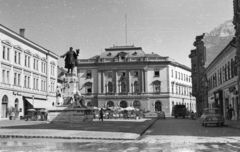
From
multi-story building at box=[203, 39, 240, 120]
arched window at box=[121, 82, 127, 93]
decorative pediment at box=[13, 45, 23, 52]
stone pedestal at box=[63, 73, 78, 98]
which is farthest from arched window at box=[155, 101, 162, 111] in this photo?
stone pedestal at box=[63, 73, 78, 98]

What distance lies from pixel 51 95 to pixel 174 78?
3897 cm

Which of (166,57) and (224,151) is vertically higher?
(166,57)

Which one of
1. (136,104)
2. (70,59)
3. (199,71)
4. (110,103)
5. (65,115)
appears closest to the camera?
(65,115)

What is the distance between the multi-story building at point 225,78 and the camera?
37300 mm

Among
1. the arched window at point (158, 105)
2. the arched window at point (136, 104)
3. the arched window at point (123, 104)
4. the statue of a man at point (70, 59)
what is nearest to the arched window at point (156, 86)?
the arched window at point (158, 105)

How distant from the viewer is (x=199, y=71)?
64562 millimetres

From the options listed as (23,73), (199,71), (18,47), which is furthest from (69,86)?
(199,71)

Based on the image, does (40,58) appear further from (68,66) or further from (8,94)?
(68,66)

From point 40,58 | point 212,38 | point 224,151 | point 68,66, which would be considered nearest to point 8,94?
point 40,58

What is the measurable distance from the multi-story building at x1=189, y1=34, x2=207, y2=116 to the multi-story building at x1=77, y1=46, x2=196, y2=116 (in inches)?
727

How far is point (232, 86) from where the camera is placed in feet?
125

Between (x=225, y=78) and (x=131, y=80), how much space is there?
157 feet

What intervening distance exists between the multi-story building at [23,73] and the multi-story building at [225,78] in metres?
22.0

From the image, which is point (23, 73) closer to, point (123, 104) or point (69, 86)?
point (69, 86)
